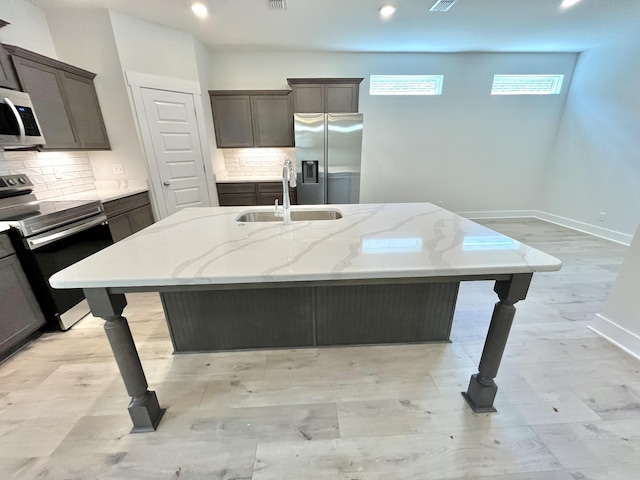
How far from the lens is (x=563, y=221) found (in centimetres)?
438

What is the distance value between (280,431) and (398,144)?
4.46 m

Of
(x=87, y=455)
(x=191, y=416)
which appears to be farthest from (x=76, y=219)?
(x=191, y=416)

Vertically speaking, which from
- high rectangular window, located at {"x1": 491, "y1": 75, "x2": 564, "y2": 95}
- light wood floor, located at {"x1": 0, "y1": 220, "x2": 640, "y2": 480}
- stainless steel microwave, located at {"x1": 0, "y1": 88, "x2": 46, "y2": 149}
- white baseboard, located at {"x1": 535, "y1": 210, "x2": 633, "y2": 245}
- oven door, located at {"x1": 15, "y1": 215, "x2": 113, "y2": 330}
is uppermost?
high rectangular window, located at {"x1": 491, "y1": 75, "x2": 564, "y2": 95}

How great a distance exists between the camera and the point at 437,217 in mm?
1714

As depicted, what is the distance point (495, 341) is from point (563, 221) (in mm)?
4614

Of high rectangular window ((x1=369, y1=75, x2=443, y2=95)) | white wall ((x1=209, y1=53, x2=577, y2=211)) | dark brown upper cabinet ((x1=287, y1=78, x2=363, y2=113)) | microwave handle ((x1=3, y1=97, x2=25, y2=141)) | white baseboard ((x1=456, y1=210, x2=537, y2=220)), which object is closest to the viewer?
microwave handle ((x1=3, y1=97, x2=25, y2=141))

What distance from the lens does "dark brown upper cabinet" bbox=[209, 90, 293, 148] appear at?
3.85 meters

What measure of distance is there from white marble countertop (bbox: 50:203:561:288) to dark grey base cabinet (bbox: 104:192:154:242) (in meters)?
1.40

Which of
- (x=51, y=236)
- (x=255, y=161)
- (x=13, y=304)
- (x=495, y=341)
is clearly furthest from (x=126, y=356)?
(x=255, y=161)

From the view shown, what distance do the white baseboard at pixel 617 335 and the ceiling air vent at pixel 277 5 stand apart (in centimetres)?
392

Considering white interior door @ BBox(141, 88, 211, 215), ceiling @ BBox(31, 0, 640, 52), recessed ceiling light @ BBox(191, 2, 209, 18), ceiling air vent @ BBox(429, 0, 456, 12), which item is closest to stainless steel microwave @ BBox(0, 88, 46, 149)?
white interior door @ BBox(141, 88, 211, 215)

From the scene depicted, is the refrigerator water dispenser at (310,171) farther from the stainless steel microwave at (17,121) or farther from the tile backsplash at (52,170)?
the stainless steel microwave at (17,121)

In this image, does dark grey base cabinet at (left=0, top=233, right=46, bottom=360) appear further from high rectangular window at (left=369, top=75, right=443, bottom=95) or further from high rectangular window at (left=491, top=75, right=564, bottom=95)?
high rectangular window at (left=491, top=75, right=564, bottom=95)

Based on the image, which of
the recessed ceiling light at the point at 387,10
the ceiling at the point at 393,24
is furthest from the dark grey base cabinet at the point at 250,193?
the recessed ceiling light at the point at 387,10
